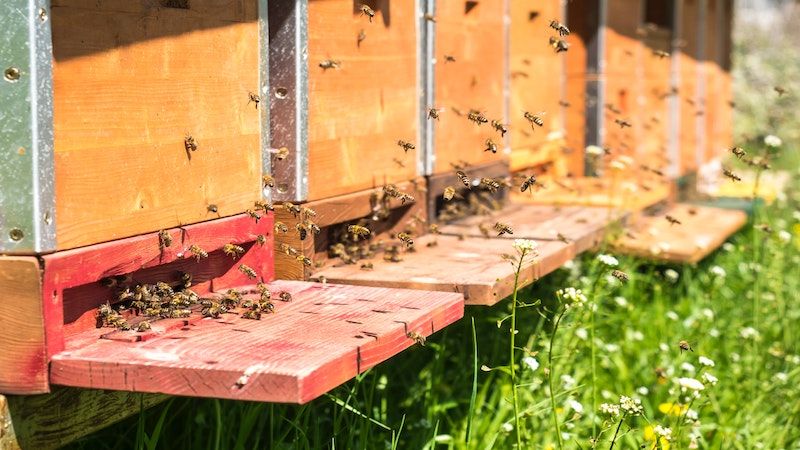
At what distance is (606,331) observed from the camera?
4.71 meters

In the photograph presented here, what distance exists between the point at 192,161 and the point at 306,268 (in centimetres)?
61

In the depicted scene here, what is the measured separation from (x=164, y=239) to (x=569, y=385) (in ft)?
5.44

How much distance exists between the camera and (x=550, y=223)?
4367 mm

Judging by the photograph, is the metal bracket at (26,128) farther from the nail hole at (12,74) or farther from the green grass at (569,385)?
the green grass at (569,385)

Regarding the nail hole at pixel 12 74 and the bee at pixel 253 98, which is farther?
the bee at pixel 253 98

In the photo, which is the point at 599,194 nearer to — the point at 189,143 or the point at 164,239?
the point at 189,143

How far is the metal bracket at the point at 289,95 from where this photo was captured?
10.1ft

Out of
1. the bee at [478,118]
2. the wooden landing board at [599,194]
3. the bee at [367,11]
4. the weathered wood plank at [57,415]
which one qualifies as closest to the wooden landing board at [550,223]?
the wooden landing board at [599,194]

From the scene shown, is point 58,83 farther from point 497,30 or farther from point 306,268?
point 497,30

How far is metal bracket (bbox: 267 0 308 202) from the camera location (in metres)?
3.09

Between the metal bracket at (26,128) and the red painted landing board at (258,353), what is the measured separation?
0.88 feet

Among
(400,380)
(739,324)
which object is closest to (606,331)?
(739,324)

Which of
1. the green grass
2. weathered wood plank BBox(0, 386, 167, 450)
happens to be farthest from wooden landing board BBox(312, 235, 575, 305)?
weathered wood plank BBox(0, 386, 167, 450)

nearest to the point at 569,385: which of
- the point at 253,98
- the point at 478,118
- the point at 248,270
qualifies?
the point at 478,118
